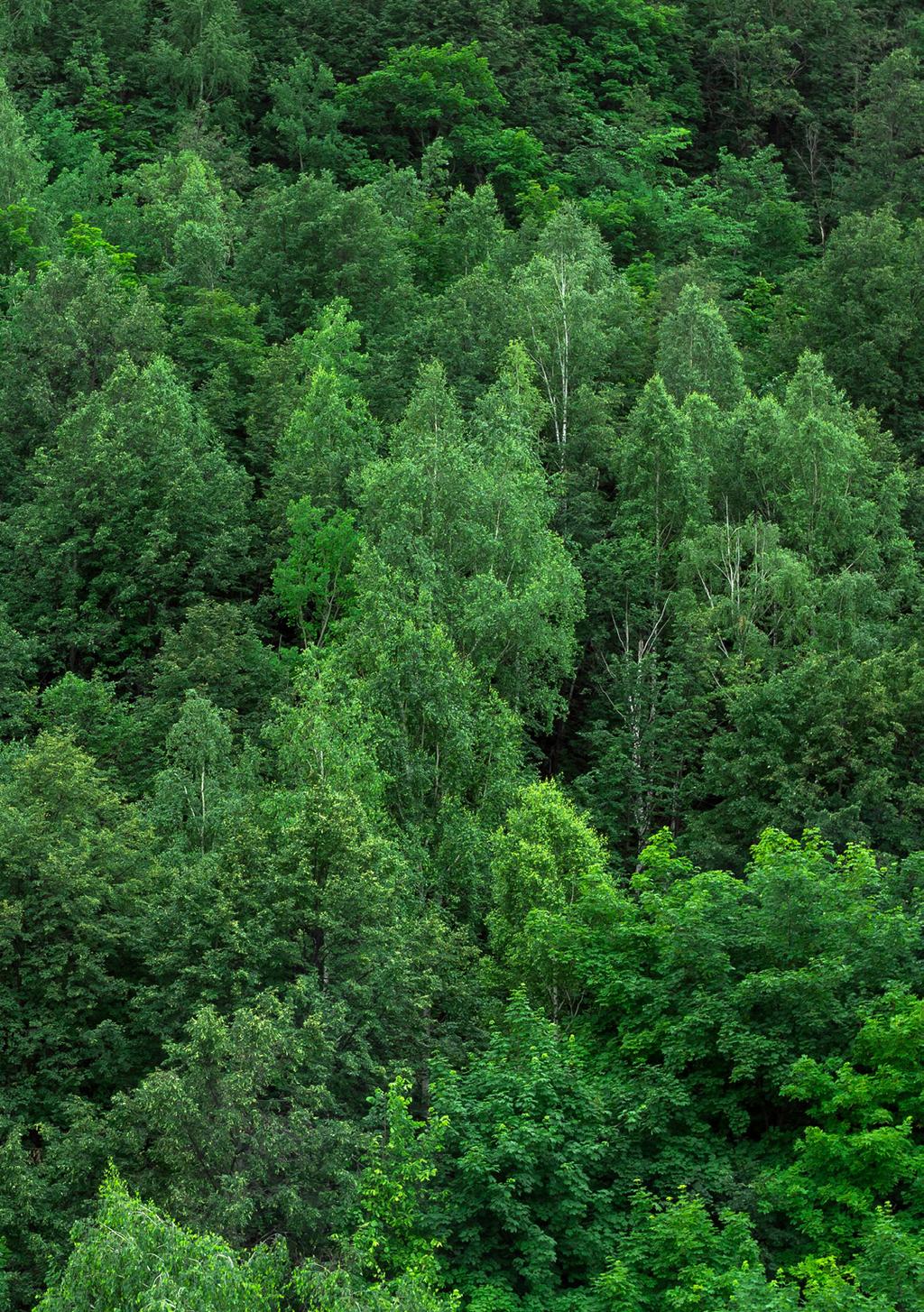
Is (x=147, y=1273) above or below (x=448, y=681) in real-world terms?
above

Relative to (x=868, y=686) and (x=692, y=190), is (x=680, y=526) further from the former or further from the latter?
(x=692, y=190)

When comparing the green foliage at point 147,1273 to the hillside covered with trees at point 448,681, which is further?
the hillside covered with trees at point 448,681

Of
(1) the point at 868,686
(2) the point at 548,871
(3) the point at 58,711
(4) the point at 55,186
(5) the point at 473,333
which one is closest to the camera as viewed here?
(2) the point at 548,871

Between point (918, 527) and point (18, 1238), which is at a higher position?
point (918, 527)

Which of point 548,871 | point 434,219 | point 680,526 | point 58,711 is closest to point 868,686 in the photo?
point 548,871

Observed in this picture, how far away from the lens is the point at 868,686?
48781 millimetres

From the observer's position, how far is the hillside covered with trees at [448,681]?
30.3 meters

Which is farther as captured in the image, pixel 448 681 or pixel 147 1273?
pixel 448 681

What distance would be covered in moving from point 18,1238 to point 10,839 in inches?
316

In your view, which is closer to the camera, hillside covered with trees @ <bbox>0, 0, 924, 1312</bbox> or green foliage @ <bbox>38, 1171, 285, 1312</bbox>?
green foliage @ <bbox>38, 1171, 285, 1312</bbox>

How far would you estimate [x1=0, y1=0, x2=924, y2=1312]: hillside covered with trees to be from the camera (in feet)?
99.6

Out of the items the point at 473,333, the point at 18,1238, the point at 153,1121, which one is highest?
the point at 473,333

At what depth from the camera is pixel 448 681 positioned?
4906 centimetres

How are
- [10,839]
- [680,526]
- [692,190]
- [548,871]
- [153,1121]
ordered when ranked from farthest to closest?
[692,190] → [680,526] → [548,871] → [10,839] → [153,1121]
